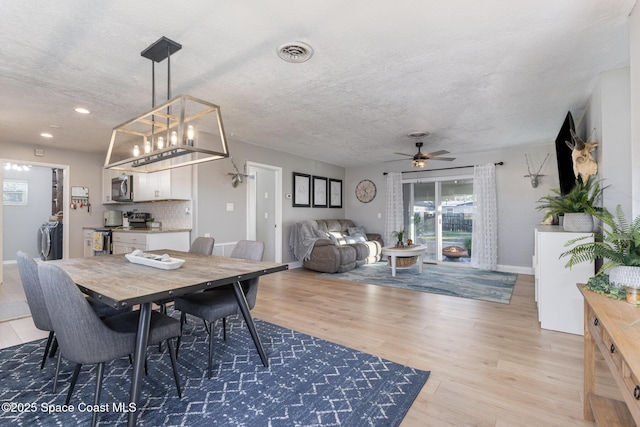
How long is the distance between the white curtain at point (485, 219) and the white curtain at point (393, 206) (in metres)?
1.57

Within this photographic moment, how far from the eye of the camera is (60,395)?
6.22ft

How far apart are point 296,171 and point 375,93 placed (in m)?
3.49

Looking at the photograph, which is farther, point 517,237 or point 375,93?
point 517,237

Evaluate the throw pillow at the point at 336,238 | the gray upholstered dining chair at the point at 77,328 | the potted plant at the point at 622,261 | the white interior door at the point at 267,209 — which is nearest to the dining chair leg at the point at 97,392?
the gray upholstered dining chair at the point at 77,328

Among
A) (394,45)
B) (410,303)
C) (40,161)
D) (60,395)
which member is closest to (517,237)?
(410,303)

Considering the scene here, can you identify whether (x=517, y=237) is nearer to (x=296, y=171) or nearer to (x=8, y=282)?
(x=296, y=171)

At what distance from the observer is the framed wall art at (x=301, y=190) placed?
646cm

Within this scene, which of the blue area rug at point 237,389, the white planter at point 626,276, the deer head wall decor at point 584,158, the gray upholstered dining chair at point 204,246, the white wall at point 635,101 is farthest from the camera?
the gray upholstered dining chair at point 204,246

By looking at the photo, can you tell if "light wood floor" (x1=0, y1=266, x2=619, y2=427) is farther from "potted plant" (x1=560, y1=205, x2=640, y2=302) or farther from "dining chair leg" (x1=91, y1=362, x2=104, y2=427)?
"dining chair leg" (x1=91, y1=362, x2=104, y2=427)

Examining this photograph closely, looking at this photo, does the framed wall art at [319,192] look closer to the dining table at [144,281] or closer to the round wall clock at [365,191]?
the round wall clock at [365,191]

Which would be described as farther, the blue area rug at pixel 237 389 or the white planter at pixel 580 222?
the white planter at pixel 580 222

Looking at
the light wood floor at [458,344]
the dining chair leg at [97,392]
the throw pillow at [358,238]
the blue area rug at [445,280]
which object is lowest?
the light wood floor at [458,344]

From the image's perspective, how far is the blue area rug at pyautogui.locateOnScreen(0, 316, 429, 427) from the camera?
5.53 ft

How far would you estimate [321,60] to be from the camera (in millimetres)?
2488
